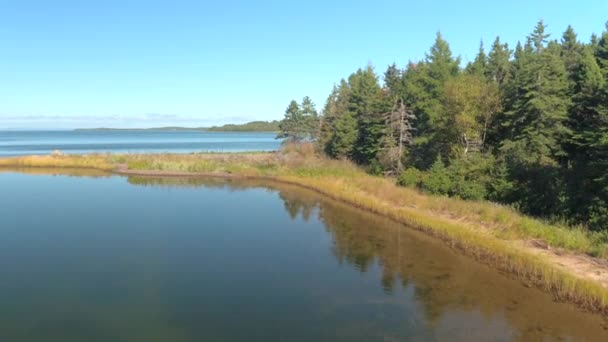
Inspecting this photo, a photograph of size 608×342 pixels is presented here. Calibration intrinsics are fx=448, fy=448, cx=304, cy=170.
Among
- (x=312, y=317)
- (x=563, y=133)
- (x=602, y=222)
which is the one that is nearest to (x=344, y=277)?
(x=312, y=317)

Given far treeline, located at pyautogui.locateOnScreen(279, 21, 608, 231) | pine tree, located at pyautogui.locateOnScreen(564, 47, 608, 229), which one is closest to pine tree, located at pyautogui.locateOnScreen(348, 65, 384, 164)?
far treeline, located at pyautogui.locateOnScreen(279, 21, 608, 231)

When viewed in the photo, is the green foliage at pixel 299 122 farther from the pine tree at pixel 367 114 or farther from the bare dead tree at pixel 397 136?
the bare dead tree at pixel 397 136

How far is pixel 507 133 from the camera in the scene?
36.5 m

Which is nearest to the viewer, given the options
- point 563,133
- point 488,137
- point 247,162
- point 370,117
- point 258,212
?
point 563,133

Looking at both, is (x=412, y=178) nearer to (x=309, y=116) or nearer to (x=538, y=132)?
(x=538, y=132)

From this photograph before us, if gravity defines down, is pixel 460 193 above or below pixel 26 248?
above

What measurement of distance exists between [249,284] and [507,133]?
27240mm

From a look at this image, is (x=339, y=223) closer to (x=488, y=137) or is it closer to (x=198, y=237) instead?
(x=198, y=237)

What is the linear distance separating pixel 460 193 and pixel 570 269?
14193 millimetres

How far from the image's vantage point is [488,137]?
128ft

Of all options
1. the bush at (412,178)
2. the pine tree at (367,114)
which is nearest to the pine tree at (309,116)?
the pine tree at (367,114)

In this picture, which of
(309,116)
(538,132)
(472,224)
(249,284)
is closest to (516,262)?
→ (472,224)

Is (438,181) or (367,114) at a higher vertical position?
(367,114)

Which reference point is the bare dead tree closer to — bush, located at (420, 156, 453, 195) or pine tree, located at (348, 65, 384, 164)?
pine tree, located at (348, 65, 384, 164)
